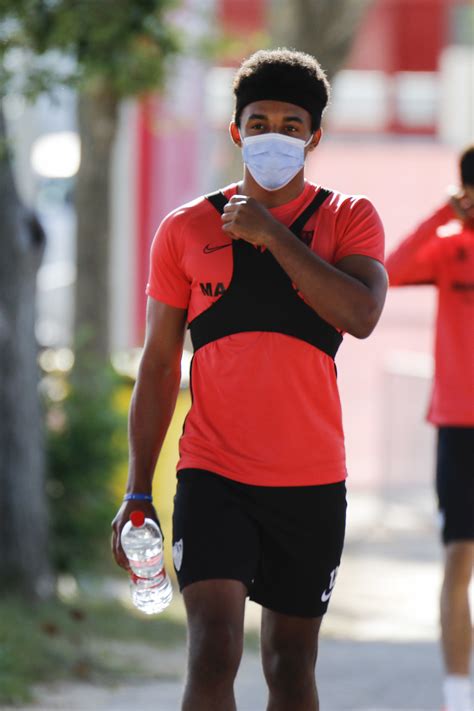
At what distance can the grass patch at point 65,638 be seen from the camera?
675 cm

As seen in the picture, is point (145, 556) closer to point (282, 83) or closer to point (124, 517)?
point (124, 517)

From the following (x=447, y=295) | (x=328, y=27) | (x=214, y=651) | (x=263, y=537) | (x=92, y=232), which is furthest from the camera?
(x=328, y=27)

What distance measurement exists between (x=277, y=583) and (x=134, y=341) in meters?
17.3

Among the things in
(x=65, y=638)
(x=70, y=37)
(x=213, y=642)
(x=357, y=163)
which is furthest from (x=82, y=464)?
(x=357, y=163)

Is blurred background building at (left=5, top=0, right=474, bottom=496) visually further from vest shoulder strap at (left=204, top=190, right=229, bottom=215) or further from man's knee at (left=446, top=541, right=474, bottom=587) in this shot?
vest shoulder strap at (left=204, top=190, right=229, bottom=215)

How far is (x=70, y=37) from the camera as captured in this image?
22.7 feet

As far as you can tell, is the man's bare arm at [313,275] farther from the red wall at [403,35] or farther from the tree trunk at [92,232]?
the red wall at [403,35]

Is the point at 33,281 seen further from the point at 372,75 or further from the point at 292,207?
the point at 372,75

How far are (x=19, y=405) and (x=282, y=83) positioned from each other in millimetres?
4030

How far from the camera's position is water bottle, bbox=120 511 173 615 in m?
4.04

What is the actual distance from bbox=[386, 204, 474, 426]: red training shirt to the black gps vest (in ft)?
6.49

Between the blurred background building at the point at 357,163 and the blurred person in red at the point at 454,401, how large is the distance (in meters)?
7.54

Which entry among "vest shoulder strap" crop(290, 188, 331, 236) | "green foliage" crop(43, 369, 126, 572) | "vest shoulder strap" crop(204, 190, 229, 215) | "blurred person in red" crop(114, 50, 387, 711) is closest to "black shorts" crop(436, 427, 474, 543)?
"blurred person in red" crop(114, 50, 387, 711)

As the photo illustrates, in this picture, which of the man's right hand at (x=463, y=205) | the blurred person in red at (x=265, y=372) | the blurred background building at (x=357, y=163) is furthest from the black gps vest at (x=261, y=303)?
the blurred background building at (x=357, y=163)
